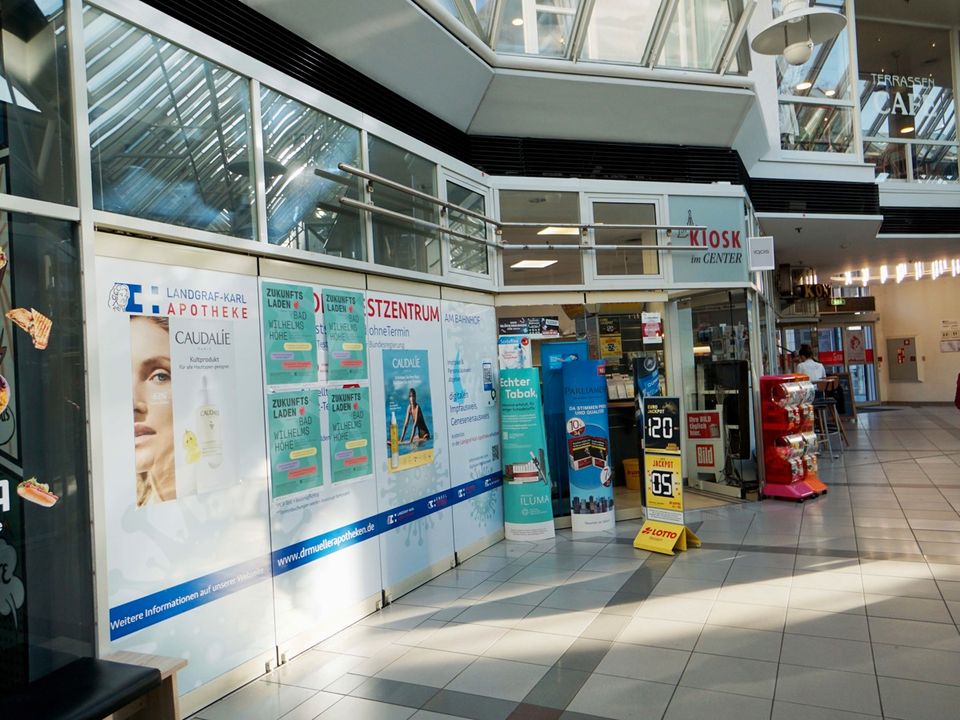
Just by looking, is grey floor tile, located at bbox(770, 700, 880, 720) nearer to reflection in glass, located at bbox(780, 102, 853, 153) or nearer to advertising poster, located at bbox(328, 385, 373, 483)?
advertising poster, located at bbox(328, 385, 373, 483)

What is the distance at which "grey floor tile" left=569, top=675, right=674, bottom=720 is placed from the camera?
2967mm

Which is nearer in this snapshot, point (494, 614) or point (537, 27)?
point (494, 614)

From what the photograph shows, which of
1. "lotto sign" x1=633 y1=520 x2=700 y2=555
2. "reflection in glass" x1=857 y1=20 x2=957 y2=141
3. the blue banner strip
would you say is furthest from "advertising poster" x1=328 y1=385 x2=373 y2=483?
"reflection in glass" x1=857 y1=20 x2=957 y2=141

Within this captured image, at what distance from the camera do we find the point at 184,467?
129 inches

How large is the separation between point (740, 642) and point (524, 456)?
277cm

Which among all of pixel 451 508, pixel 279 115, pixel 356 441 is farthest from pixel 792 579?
pixel 279 115

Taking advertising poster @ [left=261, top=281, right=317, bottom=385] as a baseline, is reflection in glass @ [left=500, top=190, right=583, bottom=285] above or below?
above

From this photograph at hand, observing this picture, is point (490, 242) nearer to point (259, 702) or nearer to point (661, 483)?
point (661, 483)

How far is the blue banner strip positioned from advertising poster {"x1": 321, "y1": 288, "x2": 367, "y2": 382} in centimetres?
101

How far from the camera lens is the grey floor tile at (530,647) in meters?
3.61

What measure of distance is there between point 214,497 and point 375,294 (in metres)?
1.94

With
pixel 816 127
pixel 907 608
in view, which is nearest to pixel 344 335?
pixel 907 608

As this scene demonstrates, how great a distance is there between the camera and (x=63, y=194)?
282 cm

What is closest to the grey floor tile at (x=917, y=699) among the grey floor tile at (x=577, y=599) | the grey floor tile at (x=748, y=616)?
the grey floor tile at (x=748, y=616)
